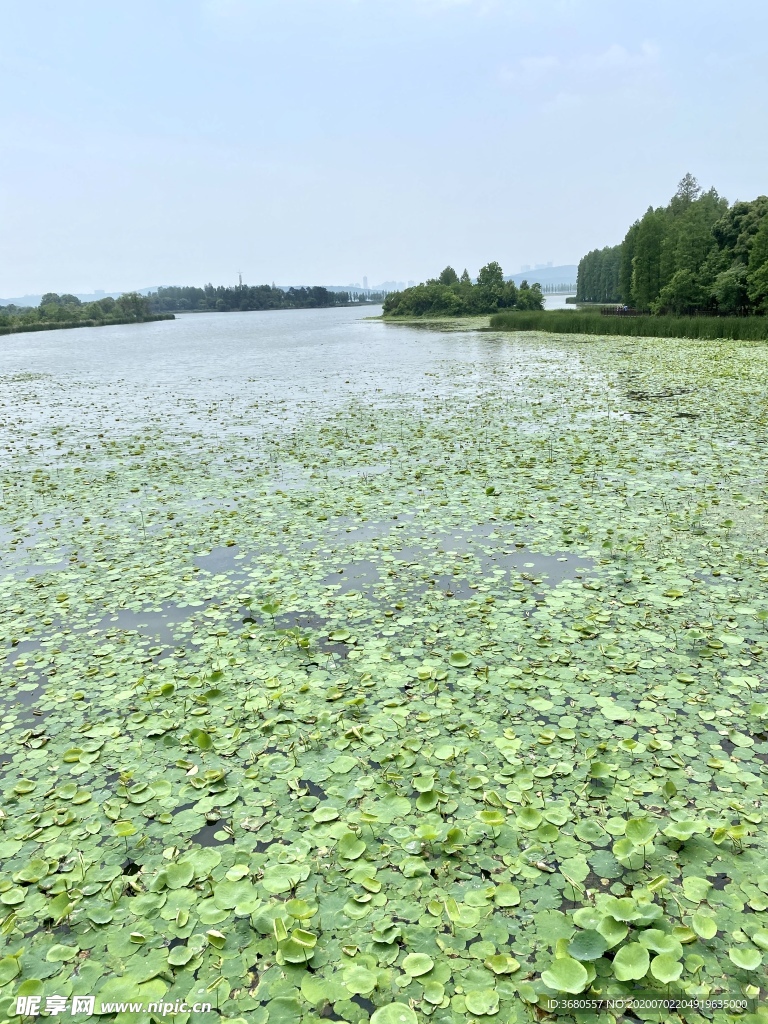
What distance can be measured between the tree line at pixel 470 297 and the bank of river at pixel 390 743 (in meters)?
77.8

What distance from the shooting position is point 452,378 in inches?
867

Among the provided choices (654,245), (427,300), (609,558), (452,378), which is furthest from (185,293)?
(609,558)

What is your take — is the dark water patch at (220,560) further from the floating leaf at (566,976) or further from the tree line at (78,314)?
the tree line at (78,314)

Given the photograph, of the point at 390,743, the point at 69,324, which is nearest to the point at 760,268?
the point at 390,743

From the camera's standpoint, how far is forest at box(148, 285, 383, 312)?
562 ft

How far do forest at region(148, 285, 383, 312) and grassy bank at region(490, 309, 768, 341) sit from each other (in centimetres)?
14263

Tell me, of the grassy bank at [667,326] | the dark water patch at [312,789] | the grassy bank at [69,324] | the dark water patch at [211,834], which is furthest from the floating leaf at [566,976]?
the grassy bank at [69,324]

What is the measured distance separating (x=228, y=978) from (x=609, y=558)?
5040mm

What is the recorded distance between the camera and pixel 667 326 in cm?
3061

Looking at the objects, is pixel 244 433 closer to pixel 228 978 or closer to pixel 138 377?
pixel 228 978

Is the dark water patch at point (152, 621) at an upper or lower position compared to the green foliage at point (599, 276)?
lower

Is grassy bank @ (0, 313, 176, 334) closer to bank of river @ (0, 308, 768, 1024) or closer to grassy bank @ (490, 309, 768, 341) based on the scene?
grassy bank @ (490, 309, 768, 341)

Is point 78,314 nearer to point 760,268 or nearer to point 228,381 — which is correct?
point 228,381

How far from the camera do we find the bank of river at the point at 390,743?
8.30ft
